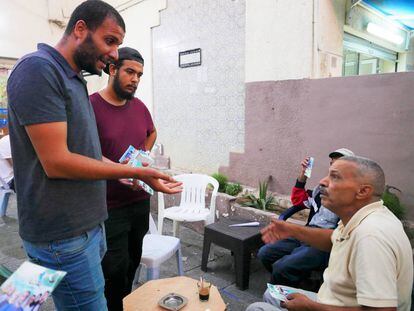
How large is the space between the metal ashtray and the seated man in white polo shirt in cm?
46

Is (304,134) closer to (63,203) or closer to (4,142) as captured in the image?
(63,203)

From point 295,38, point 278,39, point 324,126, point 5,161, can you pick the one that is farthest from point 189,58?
point 5,161

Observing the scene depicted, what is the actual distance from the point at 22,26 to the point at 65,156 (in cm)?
895

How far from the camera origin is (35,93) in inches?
49.1

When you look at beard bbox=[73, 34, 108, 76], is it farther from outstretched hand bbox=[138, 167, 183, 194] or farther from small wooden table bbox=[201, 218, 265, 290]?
small wooden table bbox=[201, 218, 265, 290]

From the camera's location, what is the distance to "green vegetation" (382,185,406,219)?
135 inches

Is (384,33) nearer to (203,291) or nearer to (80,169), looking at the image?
(203,291)

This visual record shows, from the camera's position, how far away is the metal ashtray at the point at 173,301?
209 centimetres

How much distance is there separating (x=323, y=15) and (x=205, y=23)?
201 centimetres

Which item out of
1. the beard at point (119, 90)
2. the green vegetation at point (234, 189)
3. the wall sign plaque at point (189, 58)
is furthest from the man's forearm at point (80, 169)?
the wall sign plaque at point (189, 58)

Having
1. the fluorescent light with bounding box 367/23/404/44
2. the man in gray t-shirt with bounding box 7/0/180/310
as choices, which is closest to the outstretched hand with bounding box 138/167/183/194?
the man in gray t-shirt with bounding box 7/0/180/310

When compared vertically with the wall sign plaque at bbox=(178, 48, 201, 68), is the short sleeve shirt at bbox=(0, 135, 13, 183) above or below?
below

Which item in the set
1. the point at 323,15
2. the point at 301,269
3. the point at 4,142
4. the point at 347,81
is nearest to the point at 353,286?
the point at 301,269

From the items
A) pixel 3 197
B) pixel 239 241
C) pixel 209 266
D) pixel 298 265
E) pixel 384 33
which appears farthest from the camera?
pixel 3 197
